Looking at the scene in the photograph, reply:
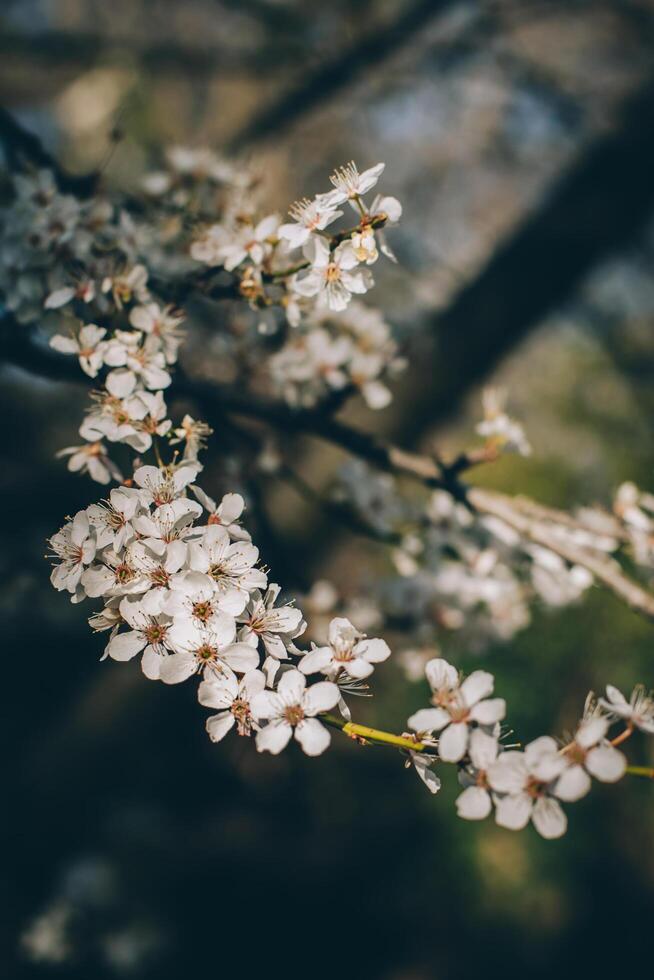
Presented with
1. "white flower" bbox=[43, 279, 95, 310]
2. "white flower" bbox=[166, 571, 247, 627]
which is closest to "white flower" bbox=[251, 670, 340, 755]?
"white flower" bbox=[166, 571, 247, 627]

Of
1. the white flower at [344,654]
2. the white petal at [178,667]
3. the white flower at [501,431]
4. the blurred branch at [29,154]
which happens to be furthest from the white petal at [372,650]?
the blurred branch at [29,154]

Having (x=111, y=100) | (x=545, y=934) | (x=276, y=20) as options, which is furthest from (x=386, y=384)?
(x=545, y=934)

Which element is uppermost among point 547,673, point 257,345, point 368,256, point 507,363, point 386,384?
point 547,673

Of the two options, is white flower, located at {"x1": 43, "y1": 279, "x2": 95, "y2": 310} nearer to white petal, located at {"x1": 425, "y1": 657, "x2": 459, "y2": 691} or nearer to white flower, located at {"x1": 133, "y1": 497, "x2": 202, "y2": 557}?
white flower, located at {"x1": 133, "y1": 497, "x2": 202, "y2": 557}

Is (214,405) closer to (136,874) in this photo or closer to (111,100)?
(136,874)

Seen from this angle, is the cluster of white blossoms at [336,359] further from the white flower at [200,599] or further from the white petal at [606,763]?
the white petal at [606,763]

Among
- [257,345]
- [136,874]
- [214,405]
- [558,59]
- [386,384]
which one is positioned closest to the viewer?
[214,405]

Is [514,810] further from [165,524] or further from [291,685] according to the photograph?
[165,524]

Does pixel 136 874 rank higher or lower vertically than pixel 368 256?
lower
